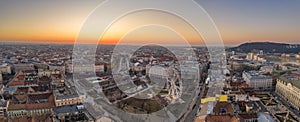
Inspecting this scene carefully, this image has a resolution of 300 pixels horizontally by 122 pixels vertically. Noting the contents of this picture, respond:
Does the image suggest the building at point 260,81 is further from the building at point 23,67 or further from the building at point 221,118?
the building at point 23,67

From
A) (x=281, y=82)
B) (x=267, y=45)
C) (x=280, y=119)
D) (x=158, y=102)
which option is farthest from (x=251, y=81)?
(x=267, y=45)

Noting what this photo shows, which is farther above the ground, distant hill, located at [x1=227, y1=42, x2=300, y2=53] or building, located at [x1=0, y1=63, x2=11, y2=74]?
distant hill, located at [x1=227, y1=42, x2=300, y2=53]

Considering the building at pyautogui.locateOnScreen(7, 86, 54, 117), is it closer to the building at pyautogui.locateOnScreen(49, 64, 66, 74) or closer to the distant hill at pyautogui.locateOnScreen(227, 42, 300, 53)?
the building at pyautogui.locateOnScreen(49, 64, 66, 74)

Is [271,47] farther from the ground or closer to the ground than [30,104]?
farther from the ground

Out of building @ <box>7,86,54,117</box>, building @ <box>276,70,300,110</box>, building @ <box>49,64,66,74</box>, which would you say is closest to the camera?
building @ <box>7,86,54,117</box>

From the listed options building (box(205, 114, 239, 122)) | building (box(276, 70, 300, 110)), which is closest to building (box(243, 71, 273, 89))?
building (box(276, 70, 300, 110))

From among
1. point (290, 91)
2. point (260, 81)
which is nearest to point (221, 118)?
point (290, 91)

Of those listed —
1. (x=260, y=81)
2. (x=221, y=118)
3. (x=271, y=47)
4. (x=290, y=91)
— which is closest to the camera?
(x=221, y=118)

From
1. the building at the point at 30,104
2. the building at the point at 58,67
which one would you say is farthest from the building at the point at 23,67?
the building at the point at 30,104

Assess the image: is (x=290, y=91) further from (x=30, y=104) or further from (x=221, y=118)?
(x=30, y=104)

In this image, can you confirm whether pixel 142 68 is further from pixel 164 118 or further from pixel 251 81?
pixel 164 118

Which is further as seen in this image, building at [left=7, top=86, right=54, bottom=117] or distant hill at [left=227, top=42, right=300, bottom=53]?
distant hill at [left=227, top=42, right=300, bottom=53]
